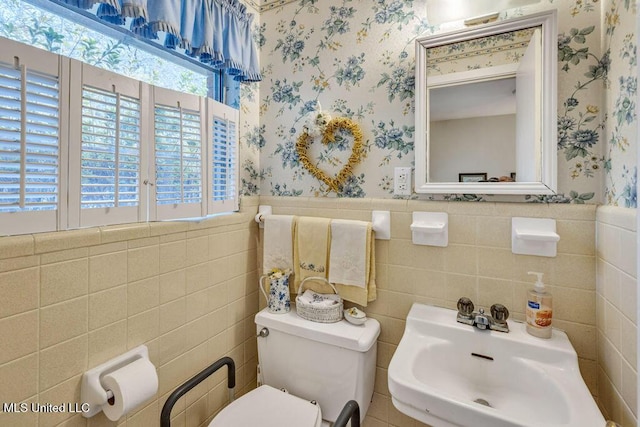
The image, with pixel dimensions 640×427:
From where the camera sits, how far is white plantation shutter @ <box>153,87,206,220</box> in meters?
1.08

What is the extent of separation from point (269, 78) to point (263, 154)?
40cm

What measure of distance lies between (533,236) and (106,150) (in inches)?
55.5

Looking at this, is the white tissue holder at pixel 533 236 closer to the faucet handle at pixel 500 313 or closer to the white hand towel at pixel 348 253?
the faucet handle at pixel 500 313

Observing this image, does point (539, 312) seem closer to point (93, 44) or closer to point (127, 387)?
point (127, 387)

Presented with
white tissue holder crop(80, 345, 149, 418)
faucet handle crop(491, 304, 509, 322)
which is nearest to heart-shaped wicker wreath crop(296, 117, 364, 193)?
faucet handle crop(491, 304, 509, 322)

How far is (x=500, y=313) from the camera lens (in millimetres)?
1036

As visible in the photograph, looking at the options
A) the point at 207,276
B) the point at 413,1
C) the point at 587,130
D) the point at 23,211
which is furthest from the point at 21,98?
the point at 587,130

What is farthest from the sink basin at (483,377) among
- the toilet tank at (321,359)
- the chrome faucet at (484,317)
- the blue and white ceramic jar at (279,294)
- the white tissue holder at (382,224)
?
the blue and white ceramic jar at (279,294)

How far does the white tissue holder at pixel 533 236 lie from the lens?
100cm

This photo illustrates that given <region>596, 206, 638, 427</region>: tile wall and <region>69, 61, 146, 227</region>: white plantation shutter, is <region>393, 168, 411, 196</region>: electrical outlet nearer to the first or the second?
<region>596, 206, 638, 427</region>: tile wall

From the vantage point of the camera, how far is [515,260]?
42.2 inches

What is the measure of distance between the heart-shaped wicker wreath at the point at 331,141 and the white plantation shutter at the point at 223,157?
1.04ft

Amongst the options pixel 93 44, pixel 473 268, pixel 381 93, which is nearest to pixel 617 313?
pixel 473 268

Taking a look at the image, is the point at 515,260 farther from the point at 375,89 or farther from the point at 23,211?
the point at 23,211
